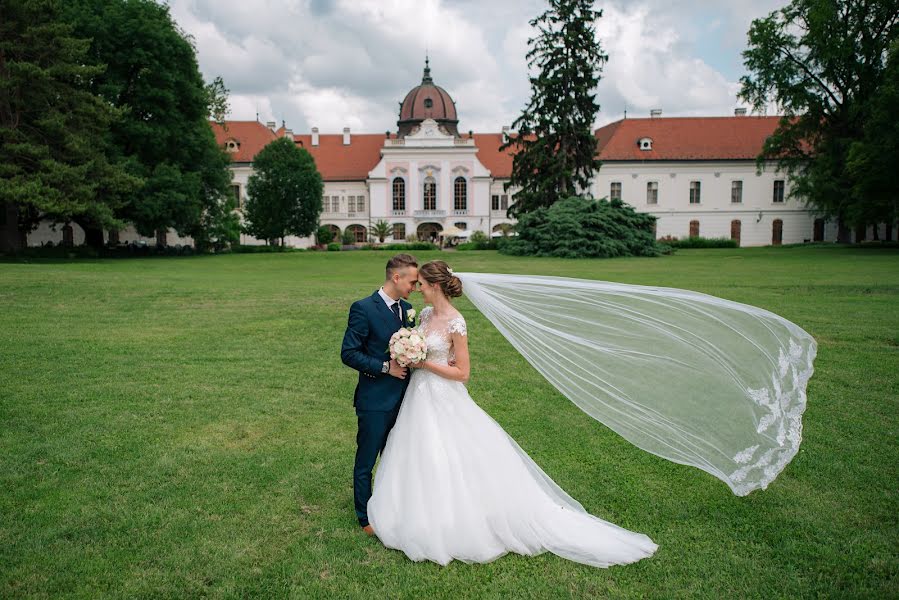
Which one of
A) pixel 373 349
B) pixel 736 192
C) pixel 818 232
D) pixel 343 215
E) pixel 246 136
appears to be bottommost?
pixel 373 349

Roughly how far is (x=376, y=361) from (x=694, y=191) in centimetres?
6917

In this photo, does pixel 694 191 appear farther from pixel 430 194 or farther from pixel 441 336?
pixel 441 336

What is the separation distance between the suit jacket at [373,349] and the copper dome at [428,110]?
7117 cm

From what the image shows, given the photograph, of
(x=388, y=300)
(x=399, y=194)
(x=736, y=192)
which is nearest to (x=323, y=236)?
(x=399, y=194)

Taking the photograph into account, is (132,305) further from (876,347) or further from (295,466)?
(876,347)

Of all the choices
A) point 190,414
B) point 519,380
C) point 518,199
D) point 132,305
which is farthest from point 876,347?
point 518,199

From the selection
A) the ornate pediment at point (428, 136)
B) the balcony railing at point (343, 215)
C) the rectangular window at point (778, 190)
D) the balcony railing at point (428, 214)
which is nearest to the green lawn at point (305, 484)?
the balcony railing at point (428, 214)

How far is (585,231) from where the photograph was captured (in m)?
37.6

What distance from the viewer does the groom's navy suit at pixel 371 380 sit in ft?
14.9

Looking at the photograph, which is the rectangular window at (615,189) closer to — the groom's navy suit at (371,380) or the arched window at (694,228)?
the arched window at (694,228)

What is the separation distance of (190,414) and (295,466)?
2280mm

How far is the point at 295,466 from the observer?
6.23m

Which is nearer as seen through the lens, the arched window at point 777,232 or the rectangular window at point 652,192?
the arched window at point 777,232

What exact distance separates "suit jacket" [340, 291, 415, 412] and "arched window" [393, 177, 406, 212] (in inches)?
2691
